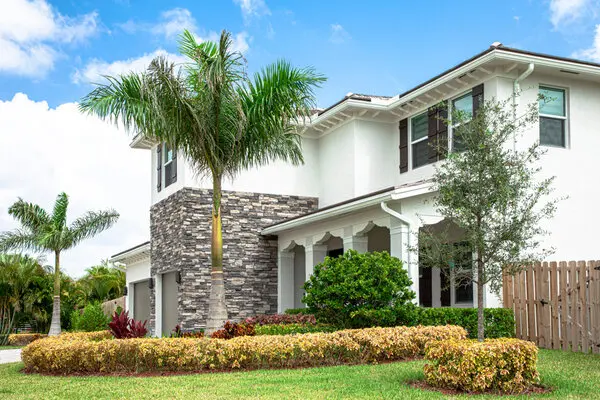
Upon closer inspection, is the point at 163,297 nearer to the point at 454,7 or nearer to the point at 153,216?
the point at 153,216

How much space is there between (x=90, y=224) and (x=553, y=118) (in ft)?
62.2

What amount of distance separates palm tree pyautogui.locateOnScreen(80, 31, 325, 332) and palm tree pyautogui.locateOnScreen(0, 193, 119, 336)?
1429 centimetres

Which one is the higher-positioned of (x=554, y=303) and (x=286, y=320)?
(x=554, y=303)

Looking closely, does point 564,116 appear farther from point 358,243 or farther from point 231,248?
point 231,248

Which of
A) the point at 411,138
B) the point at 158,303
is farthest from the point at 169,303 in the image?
the point at 411,138

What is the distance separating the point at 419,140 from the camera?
18.6 m

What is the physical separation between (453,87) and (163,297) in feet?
39.8

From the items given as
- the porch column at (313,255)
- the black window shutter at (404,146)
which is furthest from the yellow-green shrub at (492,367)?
the black window shutter at (404,146)

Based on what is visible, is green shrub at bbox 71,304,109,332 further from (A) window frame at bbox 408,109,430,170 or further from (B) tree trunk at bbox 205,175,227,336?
(A) window frame at bbox 408,109,430,170

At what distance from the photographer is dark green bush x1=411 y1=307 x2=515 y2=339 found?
1402 cm

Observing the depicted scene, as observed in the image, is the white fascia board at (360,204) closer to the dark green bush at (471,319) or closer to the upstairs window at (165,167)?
the dark green bush at (471,319)

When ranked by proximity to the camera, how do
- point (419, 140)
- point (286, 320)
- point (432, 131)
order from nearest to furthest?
point (286, 320)
point (432, 131)
point (419, 140)

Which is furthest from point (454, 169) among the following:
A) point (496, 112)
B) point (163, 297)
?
point (163, 297)

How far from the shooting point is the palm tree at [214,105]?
1393cm
